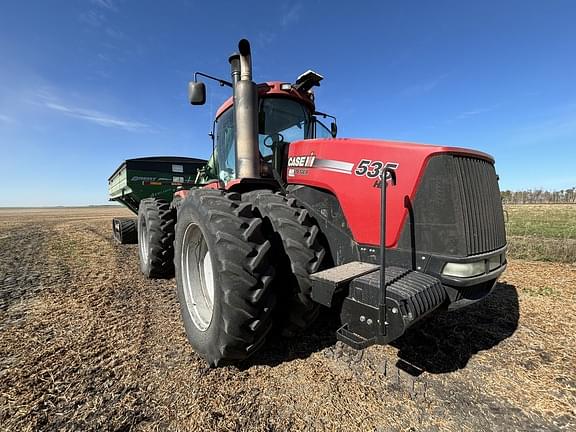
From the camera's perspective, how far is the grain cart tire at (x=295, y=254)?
2314 millimetres

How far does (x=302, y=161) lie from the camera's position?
296cm

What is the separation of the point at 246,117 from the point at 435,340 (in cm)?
287

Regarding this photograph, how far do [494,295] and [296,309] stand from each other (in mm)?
3240

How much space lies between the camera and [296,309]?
2.48 meters

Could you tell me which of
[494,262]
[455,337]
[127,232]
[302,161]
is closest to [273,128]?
[302,161]

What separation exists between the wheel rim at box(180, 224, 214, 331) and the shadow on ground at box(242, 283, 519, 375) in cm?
75

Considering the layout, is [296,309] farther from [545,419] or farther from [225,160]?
[225,160]

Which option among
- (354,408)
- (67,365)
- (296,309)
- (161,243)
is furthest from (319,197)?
(161,243)

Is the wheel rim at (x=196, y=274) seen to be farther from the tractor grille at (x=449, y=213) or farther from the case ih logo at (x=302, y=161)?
the tractor grille at (x=449, y=213)

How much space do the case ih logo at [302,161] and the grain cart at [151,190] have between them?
107 inches

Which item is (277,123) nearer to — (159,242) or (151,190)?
(159,242)

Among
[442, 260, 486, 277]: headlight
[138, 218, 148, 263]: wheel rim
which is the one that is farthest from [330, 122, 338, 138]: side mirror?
[138, 218, 148, 263]: wheel rim

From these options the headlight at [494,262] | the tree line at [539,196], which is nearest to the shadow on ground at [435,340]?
the headlight at [494,262]

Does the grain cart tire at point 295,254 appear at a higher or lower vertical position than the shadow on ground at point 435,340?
higher
